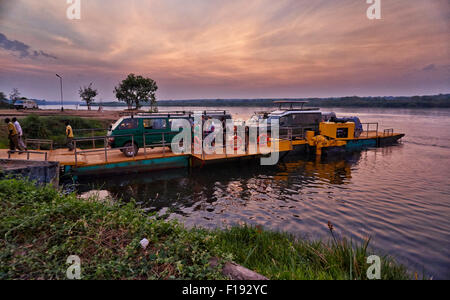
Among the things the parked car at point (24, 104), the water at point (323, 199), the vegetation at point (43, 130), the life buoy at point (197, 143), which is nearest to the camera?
the water at point (323, 199)

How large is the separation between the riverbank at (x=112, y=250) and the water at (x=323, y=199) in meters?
1.59

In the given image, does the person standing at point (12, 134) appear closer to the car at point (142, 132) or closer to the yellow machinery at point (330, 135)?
the car at point (142, 132)

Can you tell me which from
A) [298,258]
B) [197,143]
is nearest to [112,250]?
[298,258]

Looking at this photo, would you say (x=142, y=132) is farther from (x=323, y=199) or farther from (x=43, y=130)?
(x=43, y=130)

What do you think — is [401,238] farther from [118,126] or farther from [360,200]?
[118,126]

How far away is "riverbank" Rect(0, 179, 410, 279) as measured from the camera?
334 cm

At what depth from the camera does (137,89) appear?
51.6 metres

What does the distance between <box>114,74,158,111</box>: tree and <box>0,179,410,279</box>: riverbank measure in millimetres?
48468

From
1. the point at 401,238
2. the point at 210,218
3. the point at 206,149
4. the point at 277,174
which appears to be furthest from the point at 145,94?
the point at 401,238

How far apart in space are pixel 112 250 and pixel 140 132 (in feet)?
36.8

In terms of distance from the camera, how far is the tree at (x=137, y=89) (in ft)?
167

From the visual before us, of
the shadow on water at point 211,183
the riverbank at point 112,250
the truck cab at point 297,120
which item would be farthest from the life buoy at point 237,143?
the riverbank at point 112,250

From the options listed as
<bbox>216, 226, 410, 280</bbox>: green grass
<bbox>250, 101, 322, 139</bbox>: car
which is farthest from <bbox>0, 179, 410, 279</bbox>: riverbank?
<bbox>250, 101, 322, 139</bbox>: car

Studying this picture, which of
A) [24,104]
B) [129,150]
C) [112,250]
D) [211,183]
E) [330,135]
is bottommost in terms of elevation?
[211,183]
